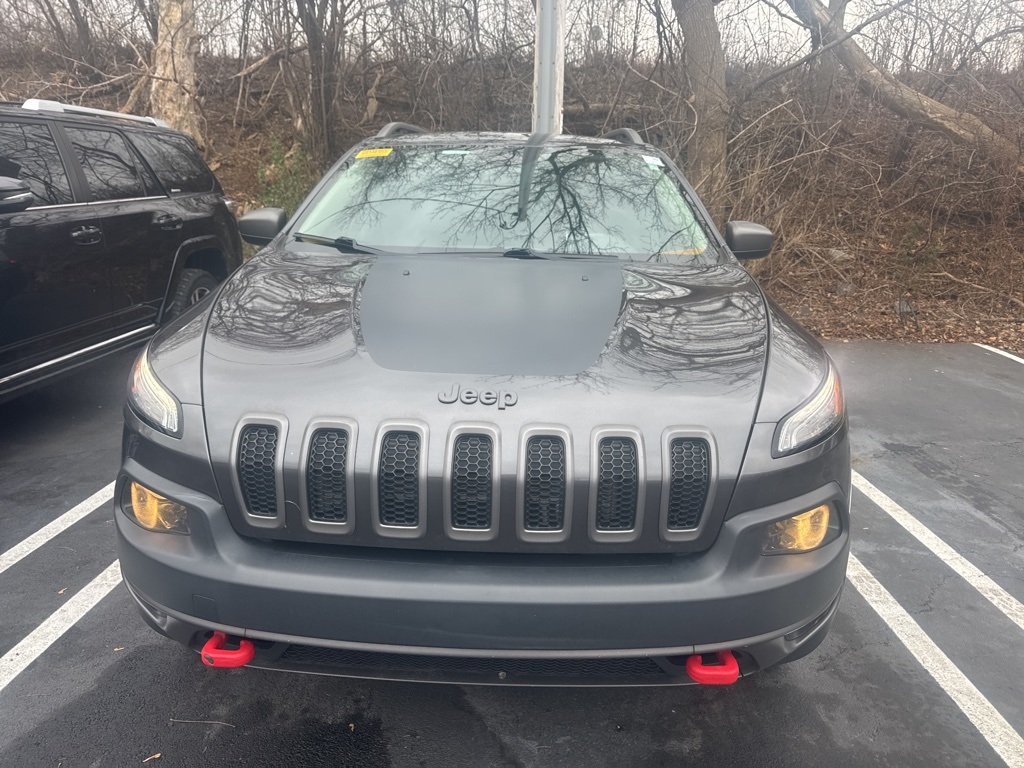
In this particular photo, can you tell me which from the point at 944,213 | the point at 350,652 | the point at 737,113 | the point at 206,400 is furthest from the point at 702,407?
the point at 944,213

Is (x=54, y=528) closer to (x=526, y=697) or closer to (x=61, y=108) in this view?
(x=526, y=697)

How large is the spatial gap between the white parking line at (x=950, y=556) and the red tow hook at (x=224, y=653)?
2912 mm

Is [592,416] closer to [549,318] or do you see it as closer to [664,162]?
[549,318]

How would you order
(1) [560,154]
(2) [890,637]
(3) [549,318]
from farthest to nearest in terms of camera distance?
(1) [560,154] → (2) [890,637] → (3) [549,318]

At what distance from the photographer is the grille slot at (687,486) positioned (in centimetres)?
186

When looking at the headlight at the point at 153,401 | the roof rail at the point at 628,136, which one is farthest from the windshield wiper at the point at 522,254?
the roof rail at the point at 628,136

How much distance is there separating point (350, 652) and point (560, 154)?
2594mm

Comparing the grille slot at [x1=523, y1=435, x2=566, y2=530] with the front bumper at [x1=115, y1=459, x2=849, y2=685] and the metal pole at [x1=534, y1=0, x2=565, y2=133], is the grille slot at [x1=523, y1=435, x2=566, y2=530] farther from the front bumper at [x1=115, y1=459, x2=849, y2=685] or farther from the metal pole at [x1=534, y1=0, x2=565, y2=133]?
the metal pole at [x1=534, y1=0, x2=565, y2=133]

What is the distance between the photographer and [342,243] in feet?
10.2

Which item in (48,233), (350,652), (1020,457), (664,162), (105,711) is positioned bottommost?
(1020,457)

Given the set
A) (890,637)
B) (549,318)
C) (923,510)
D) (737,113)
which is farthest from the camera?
(737,113)

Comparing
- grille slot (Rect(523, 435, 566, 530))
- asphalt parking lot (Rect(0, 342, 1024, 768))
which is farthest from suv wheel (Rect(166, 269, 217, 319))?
grille slot (Rect(523, 435, 566, 530))

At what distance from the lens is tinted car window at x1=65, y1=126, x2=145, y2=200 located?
475 centimetres

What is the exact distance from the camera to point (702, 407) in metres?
1.94
